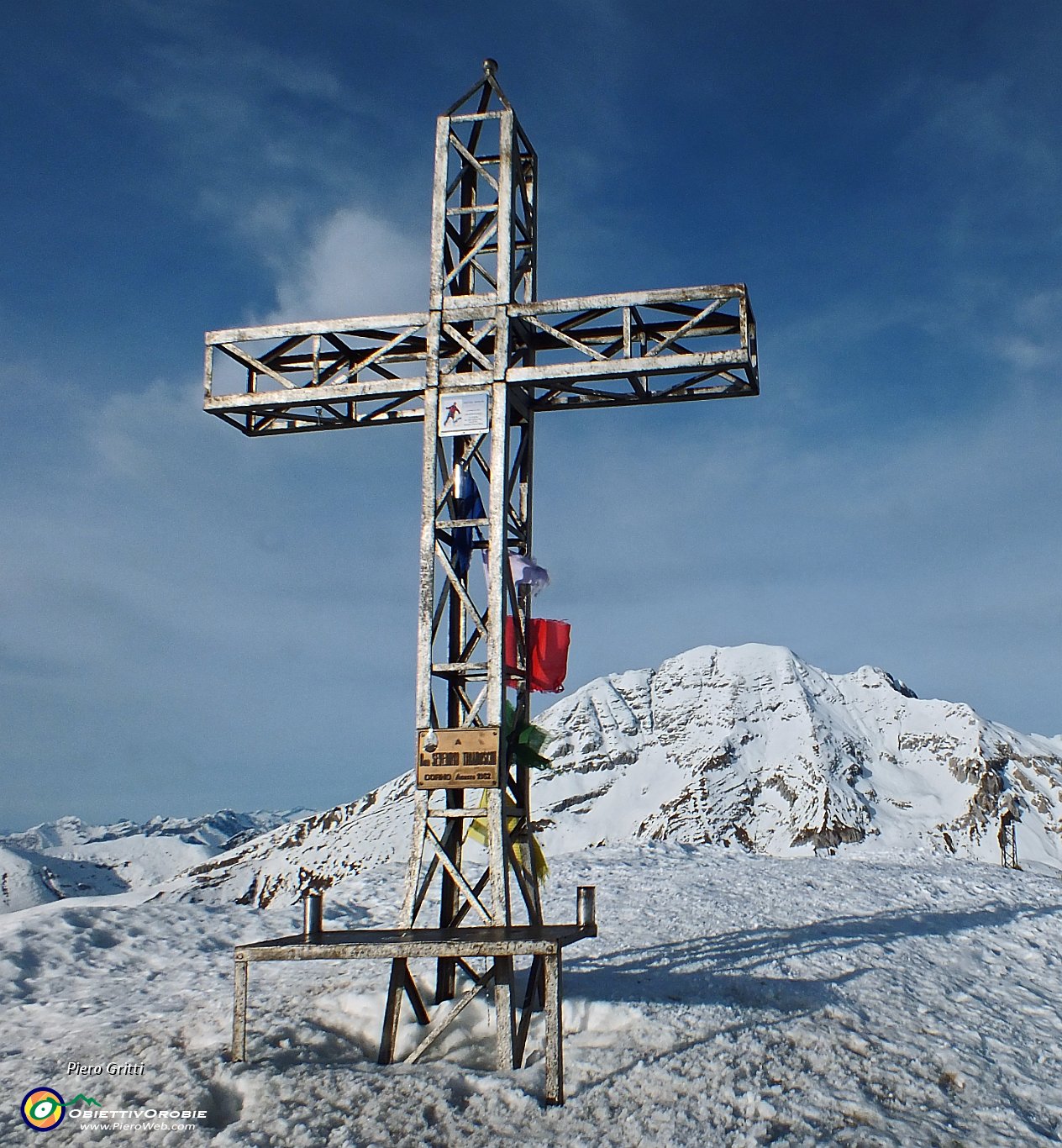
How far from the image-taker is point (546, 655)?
1130 cm

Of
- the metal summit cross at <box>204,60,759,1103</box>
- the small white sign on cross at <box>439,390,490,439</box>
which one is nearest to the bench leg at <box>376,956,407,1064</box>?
the metal summit cross at <box>204,60,759,1103</box>

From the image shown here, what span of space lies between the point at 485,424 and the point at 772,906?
995 cm

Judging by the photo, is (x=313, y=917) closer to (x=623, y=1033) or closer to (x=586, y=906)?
(x=586, y=906)

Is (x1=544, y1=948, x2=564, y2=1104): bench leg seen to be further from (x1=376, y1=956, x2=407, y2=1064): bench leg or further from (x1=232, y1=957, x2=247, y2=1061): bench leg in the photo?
(x1=232, y1=957, x2=247, y2=1061): bench leg

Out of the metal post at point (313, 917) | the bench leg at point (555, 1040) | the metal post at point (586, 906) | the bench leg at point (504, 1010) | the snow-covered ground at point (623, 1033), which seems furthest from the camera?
the metal post at point (313, 917)

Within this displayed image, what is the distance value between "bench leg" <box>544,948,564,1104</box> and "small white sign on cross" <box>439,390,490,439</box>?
503cm

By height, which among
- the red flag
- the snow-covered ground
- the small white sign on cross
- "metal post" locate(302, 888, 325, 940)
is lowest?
the snow-covered ground

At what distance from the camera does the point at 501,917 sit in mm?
9500

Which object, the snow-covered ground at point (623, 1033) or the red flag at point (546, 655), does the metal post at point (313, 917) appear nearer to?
the snow-covered ground at point (623, 1033)

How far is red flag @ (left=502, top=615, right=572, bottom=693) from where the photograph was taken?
11.2 m

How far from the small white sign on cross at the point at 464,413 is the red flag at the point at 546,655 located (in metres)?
2.12

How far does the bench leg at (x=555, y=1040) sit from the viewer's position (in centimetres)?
796

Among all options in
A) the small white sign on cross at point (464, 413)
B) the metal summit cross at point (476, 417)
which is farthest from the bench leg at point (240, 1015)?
the small white sign on cross at point (464, 413)

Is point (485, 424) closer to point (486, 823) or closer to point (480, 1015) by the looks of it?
point (486, 823)
